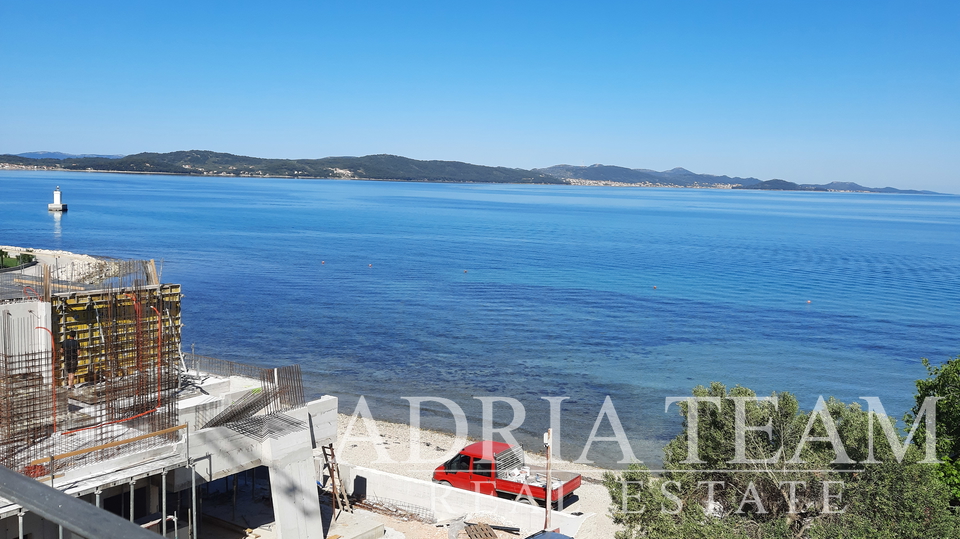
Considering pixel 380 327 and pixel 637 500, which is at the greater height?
pixel 637 500

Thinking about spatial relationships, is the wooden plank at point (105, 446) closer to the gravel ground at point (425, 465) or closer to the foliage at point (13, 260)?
the gravel ground at point (425, 465)

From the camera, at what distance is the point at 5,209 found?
13338 cm

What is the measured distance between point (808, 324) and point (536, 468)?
3515 centimetres

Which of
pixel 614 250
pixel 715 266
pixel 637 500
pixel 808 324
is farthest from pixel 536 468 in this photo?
pixel 614 250

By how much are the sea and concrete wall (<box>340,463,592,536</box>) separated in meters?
8.87

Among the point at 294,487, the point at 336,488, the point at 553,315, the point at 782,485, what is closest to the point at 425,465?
the point at 336,488

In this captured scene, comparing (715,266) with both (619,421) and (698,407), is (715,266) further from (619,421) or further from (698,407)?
(698,407)

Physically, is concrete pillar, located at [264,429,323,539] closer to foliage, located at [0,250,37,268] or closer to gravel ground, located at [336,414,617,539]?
gravel ground, located at [336,414,617,539]

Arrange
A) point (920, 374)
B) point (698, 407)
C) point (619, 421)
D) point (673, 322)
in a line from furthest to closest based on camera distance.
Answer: point (673, 322) → point (920, 374) → point (619, 421) → point (698, 407)

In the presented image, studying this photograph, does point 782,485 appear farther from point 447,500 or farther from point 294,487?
point 294,487

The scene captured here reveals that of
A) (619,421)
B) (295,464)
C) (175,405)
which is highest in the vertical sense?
(175,405)

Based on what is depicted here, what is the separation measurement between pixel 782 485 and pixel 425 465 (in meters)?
13.4

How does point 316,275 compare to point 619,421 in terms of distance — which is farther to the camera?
point 316,275

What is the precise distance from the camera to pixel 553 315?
168ft
